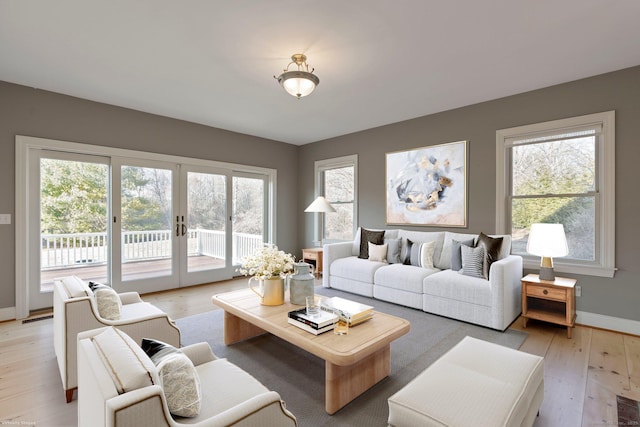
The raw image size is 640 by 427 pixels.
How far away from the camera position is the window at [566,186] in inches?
122

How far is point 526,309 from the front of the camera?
10.2 feet

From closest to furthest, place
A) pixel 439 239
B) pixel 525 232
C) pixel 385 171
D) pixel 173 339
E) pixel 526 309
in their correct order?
pixel 173 339 → pixel 526 309 → pixel 525 232 → pixel 439 239 → pixel 385 171

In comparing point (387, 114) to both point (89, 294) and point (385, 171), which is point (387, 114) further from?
point (89, 294)

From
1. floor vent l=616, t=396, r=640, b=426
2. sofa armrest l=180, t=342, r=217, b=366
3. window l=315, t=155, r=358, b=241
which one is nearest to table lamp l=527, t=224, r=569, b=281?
floor vent l=616, t=396, r=640, b=426

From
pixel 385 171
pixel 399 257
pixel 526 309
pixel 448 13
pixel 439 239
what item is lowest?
pixel 526 309

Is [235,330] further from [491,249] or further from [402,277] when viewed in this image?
[491,249]

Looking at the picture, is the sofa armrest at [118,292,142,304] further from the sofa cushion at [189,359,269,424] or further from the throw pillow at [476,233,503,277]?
the throw pillow at [476,233,503,277]

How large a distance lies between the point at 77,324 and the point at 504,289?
354cm

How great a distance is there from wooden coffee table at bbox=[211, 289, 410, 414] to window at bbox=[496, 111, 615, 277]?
8.24ft

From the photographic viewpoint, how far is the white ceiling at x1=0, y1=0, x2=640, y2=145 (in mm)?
2145

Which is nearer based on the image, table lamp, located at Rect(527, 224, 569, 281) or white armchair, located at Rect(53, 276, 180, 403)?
white armchair, located at Rect(53, 276, 180, 403)

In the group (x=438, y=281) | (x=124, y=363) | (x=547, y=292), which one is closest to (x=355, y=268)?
(x=438, y=281)

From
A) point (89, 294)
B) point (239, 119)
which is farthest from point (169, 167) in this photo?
point (89, 294)

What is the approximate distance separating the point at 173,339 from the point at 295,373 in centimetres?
92
